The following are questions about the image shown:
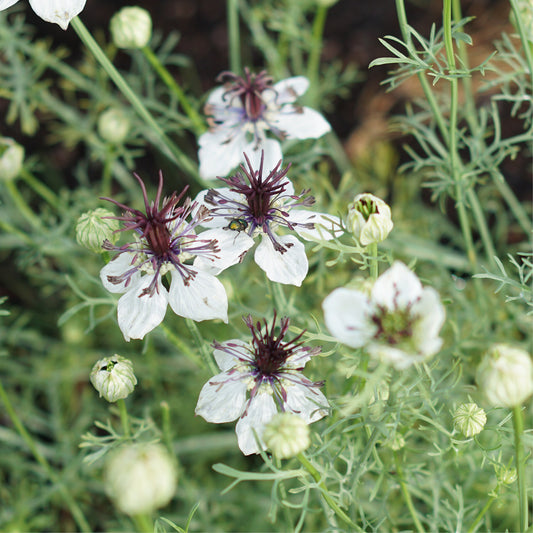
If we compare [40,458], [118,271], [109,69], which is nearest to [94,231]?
[118,271]

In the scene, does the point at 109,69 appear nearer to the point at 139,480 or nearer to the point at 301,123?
the point at 301,123

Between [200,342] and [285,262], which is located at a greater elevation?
[285,262]

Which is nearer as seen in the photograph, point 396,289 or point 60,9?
point 396,289

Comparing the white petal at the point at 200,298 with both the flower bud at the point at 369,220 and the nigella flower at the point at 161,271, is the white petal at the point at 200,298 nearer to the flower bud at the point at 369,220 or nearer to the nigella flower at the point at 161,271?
the nigella flower at the point at 161,271

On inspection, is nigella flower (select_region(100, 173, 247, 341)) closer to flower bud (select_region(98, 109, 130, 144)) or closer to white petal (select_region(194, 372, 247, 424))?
white petal (select_region(194, 372, 247, 424))

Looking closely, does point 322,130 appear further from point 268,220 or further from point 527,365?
point 527,365

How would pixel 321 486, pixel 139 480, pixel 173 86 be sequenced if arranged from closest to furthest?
pixel 139 480
pixel 321 486
pixel 173 86

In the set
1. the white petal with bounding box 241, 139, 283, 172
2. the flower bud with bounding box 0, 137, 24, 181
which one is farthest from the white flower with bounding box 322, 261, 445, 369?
the flower bud with bounding box 0, 137, 24, 181
